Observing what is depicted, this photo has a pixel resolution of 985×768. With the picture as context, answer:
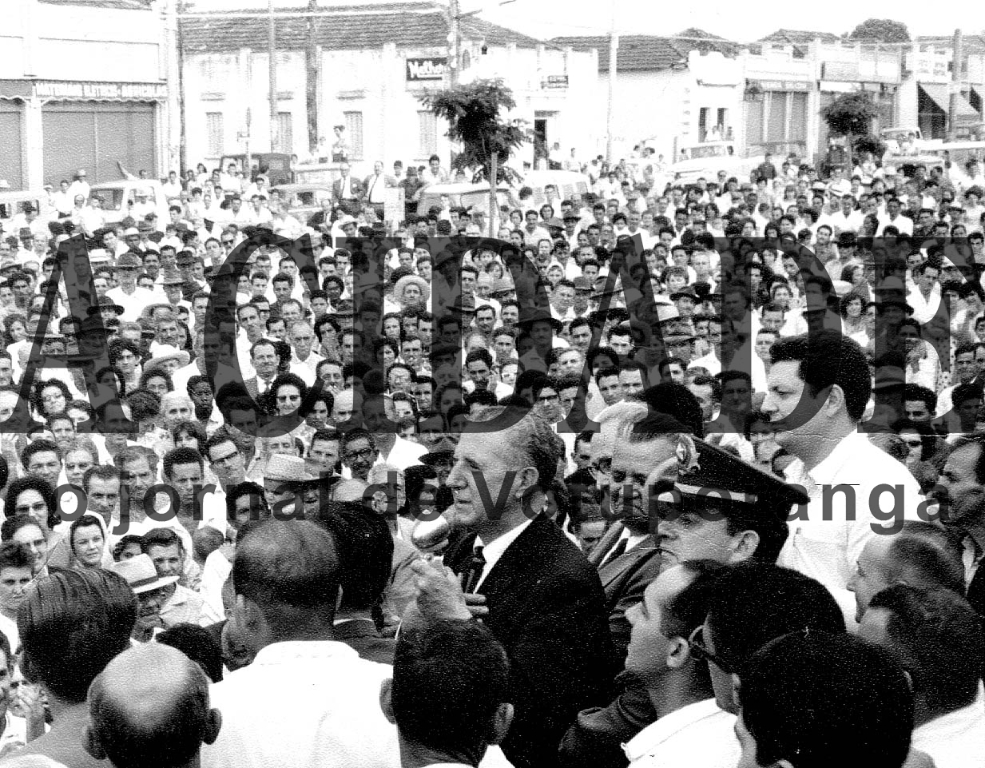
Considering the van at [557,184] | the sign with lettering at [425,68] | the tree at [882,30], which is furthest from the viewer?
the tree at [882,30]

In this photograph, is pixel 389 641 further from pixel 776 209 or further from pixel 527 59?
pixel 527 59

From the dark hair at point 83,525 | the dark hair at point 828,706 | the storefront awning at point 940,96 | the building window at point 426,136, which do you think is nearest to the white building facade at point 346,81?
the building window at point 426,136

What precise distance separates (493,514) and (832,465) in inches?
39.8

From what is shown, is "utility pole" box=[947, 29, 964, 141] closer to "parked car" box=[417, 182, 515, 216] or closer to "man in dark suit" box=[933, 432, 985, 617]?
"parked car" box=[417, 182, 515, 216]

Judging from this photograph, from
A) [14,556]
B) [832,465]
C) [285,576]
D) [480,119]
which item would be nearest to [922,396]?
[832,465]

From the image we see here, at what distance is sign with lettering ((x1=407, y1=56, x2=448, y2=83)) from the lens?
3162cm

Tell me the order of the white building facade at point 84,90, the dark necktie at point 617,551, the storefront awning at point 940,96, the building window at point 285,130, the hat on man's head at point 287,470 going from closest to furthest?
the dark necktie at point 617,551 → the hat on man's head at point 287,470 → the white building facade at point 84,90 → the building window at point 285,130 → the storefront awning at point 940,96

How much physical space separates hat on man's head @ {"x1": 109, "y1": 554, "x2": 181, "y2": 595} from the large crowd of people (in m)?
0.02

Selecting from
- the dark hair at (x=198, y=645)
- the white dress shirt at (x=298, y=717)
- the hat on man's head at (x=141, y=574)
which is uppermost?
the white dress shirt at (x=298, y=717)

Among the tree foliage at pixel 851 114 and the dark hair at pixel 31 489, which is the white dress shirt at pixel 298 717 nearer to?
the dark hair at pixel 31 489

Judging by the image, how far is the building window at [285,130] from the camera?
119 feet

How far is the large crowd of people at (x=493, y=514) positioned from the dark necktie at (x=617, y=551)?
0.03m

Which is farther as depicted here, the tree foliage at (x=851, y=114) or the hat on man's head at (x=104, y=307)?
the tree foliage at (x=851, y=114)

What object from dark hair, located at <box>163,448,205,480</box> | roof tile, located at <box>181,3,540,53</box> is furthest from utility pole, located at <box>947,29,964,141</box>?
dark hair, located at <box>163,448,205,480</box>
